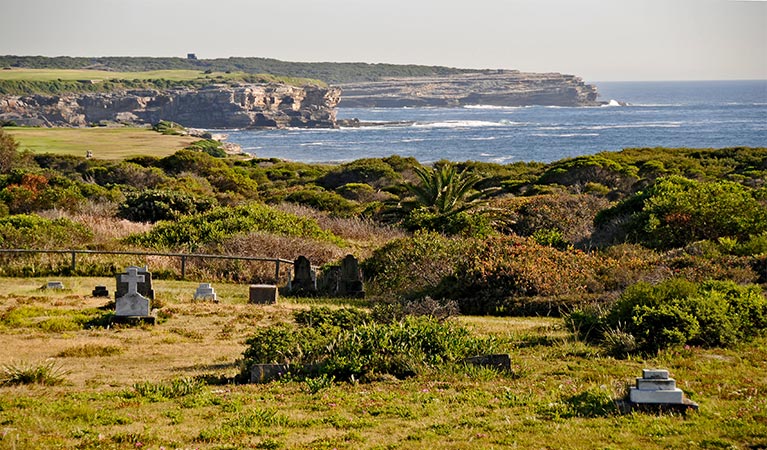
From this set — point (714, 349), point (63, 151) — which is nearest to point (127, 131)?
point (63, 151)

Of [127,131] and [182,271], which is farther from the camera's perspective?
[127,131]

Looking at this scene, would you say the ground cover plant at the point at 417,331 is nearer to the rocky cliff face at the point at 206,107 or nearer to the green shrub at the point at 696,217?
the green shrub at the point at 696,217

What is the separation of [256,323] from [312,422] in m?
7.08

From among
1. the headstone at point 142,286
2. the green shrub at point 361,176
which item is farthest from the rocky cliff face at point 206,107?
the headstone at point 142,286

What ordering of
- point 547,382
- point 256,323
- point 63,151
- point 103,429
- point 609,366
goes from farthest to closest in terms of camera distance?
point 63,151 → point 256,323 → point 609,366 → point 547,382 → point 103,429

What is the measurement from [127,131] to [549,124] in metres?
92.4

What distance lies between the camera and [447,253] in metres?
21.2

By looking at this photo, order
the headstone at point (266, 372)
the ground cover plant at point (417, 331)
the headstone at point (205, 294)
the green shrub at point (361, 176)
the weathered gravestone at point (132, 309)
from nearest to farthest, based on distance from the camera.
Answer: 1. the ground cover plant at point (417, 331)
2. the headstone at point (266, 372)
3. the weathered gravestone at point (132, 309)
4. the headstone at point (205, 294)
5. the green shrub at point (361, 176)

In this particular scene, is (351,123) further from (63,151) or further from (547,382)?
(547,382)

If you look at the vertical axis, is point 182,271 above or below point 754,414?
below

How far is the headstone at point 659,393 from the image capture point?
913 cm

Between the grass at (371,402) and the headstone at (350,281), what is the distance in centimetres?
592

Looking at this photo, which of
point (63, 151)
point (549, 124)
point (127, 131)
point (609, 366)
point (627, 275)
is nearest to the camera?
point (609, 366)

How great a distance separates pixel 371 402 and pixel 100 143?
79322 mm
